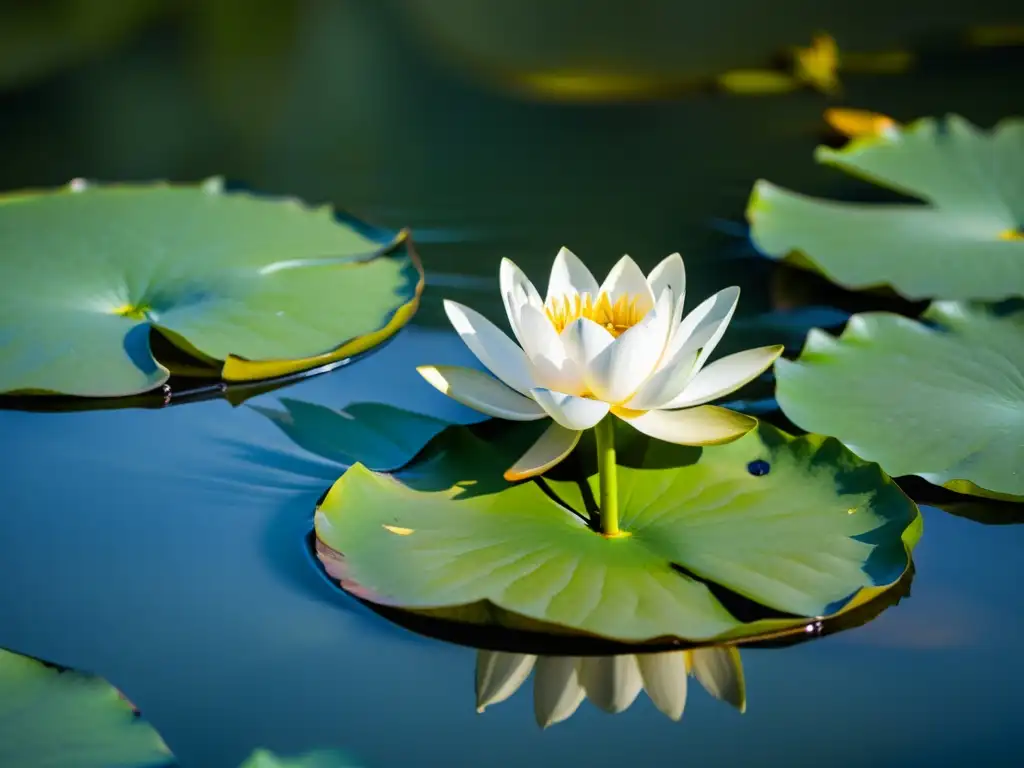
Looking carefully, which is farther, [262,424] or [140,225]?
[140,225]

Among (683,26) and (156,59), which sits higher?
(683,26)

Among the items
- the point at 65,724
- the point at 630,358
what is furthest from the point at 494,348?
the point at 65,724

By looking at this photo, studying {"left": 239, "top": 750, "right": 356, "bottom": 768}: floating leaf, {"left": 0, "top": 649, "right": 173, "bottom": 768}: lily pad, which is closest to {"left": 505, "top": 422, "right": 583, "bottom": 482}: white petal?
{"left": 239, "top": 750, "right": 356, "bottom": 768}: floating leaf

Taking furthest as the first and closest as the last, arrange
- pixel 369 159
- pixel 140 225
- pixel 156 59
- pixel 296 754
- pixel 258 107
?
pixel 156 59
pixel 258 107
pixel 369 159
pixel 140 225
pixel 296 754

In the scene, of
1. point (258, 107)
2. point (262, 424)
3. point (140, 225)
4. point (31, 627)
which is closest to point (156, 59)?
point (258, 107)

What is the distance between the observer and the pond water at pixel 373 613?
3.36ft

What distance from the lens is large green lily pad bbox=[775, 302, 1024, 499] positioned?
53.7 inches

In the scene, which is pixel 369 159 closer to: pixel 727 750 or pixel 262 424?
pixel 262 424

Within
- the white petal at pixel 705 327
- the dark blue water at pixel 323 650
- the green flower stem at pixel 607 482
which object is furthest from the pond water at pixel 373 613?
the white petal at pixel 705 327

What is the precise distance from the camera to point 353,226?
82.0 inches

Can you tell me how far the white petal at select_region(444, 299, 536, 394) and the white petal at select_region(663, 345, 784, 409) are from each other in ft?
0.56

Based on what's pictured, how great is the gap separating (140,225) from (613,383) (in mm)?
1184

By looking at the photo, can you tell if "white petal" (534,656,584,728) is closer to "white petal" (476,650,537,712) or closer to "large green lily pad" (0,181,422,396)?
"white petal" (476,650,537,712)

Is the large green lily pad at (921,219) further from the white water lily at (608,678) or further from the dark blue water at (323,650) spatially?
the white water lily at (608,678)
